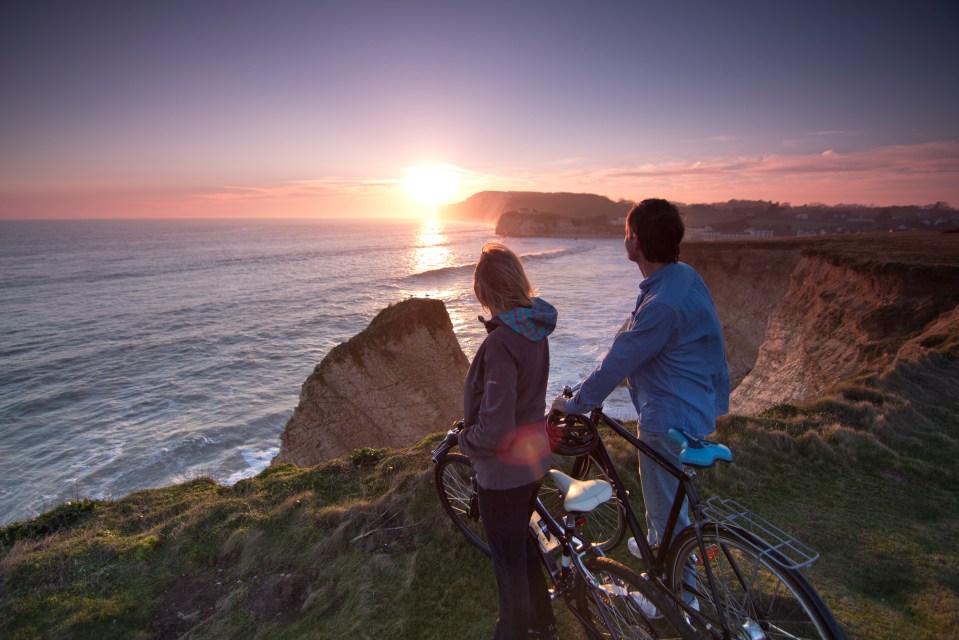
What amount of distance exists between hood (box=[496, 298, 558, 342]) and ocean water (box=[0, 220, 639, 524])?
12.4 metres

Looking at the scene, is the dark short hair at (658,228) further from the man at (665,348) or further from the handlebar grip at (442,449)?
the handlebar grip at (442,449)

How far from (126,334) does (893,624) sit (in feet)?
130

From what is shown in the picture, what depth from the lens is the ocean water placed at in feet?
51.3

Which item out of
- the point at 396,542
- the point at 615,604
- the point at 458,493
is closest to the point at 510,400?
the point at 615,604

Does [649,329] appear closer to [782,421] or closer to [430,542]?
[430,542]

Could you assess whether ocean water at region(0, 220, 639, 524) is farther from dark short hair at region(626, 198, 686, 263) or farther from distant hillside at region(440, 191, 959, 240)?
distant hillside at region(440, 191, 959, 240)

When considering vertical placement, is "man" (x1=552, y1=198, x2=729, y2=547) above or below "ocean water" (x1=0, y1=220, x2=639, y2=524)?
above

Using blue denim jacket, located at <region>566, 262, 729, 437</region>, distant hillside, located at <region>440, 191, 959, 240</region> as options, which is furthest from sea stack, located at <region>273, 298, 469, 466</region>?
distant hillside, located at <region>440, 191, 959, 240</region>

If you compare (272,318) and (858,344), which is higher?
(858,344)

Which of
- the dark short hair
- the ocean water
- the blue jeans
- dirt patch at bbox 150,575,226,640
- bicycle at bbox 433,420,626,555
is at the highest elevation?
the dark short hair

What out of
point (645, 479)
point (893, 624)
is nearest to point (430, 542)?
point (645, 479)

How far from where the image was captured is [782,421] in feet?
21.9

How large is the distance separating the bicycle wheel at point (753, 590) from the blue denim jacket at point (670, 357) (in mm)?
656

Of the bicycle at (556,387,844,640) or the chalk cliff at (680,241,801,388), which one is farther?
the chalk cliff at (680,241,801,388)
